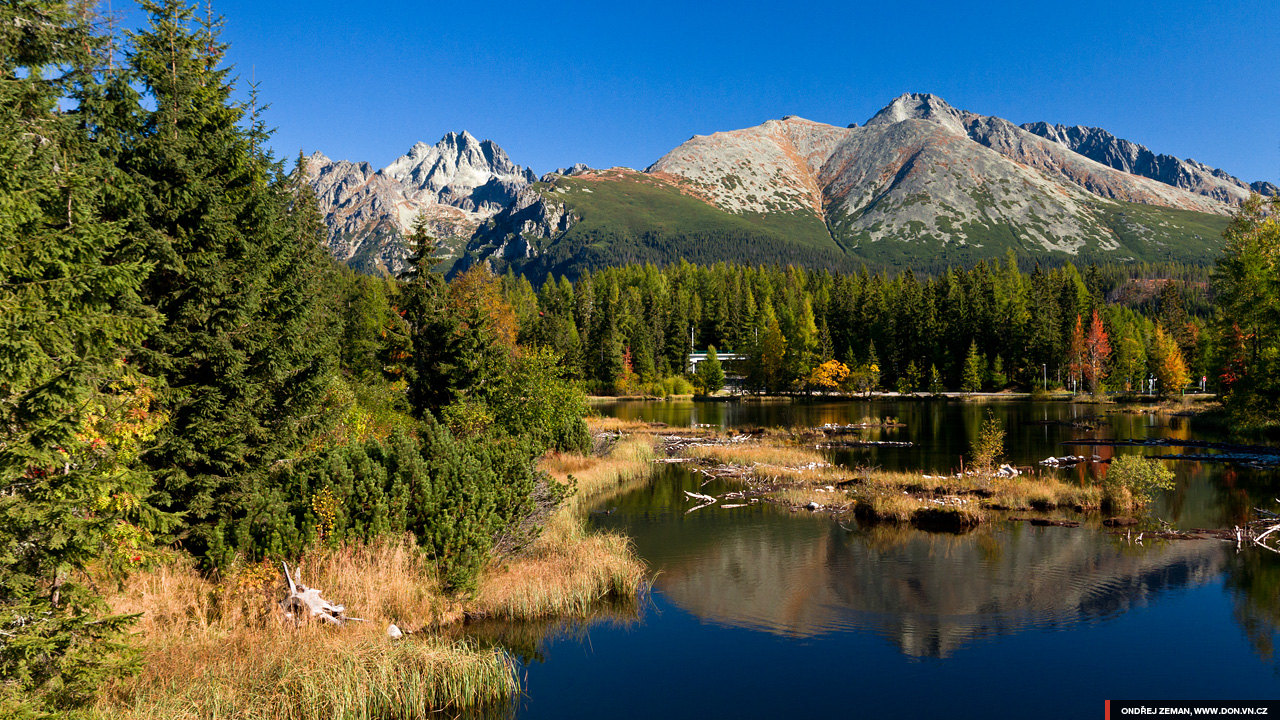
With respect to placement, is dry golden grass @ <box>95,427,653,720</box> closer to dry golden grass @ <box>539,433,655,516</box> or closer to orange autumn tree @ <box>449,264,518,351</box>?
dry golden grass @ <box>539,433,655,516</box>

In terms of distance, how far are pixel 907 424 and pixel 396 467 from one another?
201 ft

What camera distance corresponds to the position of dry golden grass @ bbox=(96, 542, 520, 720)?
12164mm

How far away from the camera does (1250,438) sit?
5481 cm

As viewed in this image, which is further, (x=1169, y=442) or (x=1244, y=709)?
(x=1169, y=442)

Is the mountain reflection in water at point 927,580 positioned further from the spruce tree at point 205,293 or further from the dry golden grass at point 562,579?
the spruce tree at point 205,293

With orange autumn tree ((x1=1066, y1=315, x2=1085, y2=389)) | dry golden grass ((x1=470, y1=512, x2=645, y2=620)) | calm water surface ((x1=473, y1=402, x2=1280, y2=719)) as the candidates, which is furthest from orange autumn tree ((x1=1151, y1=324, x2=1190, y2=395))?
dry golden grass ((x1=470, y1=512, x2=645, y2=620))

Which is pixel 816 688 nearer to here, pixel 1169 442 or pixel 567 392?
pixel 567 392

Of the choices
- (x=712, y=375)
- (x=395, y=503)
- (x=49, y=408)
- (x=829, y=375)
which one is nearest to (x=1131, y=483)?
(x=395, y=503)

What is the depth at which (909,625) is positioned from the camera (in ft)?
62.1

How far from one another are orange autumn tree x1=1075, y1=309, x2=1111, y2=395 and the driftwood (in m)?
120

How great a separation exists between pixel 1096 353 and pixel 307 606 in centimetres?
12427

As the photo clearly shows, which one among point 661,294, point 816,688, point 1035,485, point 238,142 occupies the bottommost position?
point 816,688

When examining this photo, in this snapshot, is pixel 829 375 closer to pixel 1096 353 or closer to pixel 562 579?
pixel 1096 353

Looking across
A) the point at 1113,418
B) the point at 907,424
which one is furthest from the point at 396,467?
the point at 1113,418
